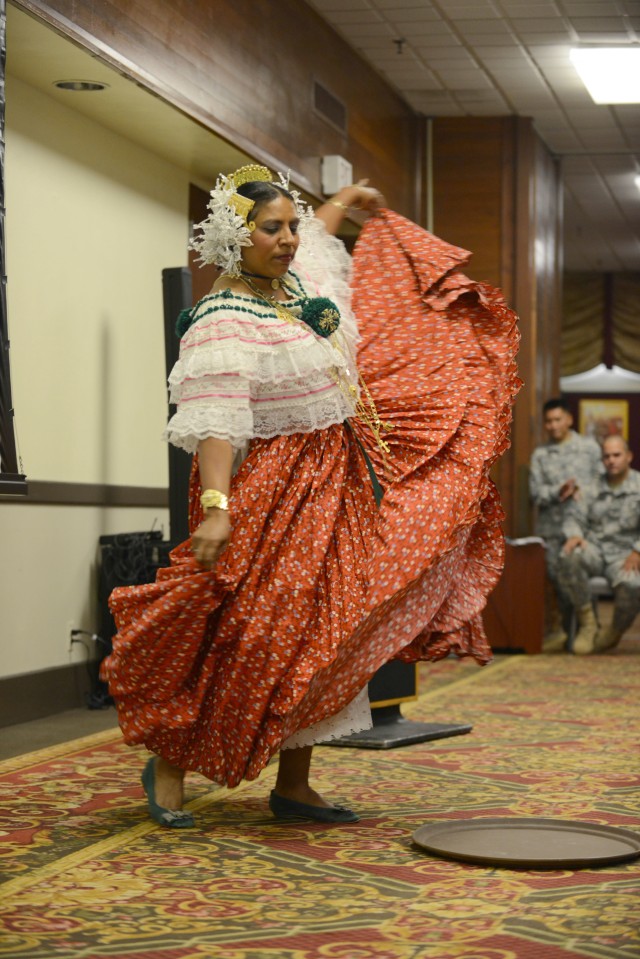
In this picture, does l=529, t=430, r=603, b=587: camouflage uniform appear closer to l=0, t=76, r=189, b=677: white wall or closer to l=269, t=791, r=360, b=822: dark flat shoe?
l=0, t=76, r=189, b=677: white wall

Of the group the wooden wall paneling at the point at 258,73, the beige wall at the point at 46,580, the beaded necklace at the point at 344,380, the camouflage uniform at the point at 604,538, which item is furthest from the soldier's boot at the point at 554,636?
the beaded necklace at the point at 344,380

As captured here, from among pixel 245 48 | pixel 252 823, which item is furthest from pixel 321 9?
pixel 252 823

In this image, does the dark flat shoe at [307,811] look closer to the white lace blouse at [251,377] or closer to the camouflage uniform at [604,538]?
the white lace blouse at [251,377]

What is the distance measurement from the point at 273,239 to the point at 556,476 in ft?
17.9

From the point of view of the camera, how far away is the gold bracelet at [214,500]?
289cm

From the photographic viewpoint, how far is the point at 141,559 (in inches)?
217

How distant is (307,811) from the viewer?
10.5ft

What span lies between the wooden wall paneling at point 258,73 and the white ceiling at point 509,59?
0.19m

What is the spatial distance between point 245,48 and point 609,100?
9.62ft

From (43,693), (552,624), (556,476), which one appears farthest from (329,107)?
(552,624)

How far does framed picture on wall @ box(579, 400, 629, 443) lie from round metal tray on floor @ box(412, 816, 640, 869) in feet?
39.6

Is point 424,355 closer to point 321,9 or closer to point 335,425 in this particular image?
point 335,425

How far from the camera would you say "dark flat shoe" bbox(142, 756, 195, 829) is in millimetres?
3105

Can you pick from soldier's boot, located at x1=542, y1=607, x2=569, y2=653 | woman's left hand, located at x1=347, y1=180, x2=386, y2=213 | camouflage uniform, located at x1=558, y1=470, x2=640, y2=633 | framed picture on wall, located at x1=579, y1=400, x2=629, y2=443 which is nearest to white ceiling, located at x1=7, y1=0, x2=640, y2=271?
woman's left hand, located at x1=347, y1=180, x2=386, y2=213
